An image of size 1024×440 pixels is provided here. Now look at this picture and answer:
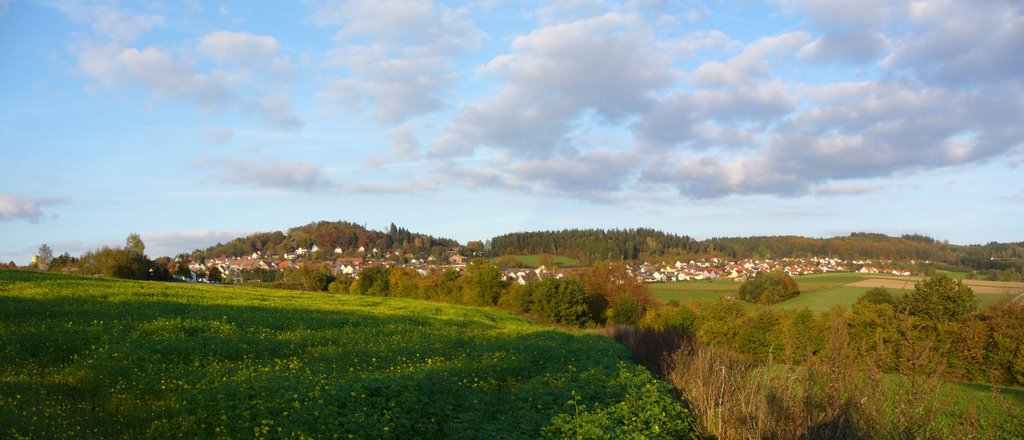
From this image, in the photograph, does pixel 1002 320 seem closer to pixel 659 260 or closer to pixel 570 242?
pixel 659 260

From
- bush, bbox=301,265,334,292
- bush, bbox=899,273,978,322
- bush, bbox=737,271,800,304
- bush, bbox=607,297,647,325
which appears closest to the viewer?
bush, bbox=899,273,978,322

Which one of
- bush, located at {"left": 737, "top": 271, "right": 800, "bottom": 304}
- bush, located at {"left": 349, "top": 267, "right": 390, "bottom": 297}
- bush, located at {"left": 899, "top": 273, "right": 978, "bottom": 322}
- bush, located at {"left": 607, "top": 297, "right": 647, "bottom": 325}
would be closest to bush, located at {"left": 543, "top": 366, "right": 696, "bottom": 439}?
bush, located at {"left": 899, "top": 273, "right": 978, "bottom": 322}

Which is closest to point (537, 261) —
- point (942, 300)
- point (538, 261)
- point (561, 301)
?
point (538, 261)

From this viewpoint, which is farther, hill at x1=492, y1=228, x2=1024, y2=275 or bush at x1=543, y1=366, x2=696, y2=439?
hill at x1=492, y1=228, x2=1024, y2=275

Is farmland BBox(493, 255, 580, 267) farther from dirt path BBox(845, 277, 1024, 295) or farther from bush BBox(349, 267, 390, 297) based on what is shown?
dirt path BBox(845, 277, 1024, 295)

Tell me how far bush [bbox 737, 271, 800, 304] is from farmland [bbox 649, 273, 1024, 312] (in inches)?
51.4

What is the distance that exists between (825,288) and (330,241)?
117143 millimetres

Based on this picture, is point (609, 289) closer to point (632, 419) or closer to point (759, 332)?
point (759, 332)

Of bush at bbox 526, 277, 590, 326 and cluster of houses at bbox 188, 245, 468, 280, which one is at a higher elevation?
cluster of houses at bbox 188, 245, 468, 280

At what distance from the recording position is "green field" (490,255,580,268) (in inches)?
4352

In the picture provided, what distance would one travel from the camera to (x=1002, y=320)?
100 ft

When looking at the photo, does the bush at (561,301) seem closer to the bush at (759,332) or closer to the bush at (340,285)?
the bush at (759,332)

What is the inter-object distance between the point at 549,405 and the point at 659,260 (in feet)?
363

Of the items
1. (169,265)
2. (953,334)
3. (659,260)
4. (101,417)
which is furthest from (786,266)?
(101,417)
